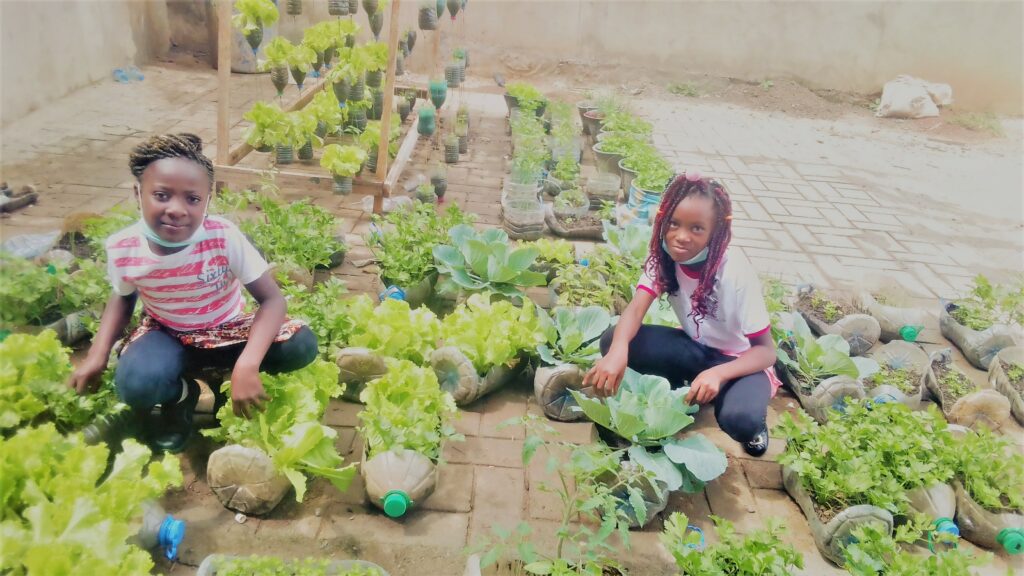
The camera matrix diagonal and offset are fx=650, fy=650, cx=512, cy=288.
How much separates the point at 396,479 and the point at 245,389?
0.58 metres

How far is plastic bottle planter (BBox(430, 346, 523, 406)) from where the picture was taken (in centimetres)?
276

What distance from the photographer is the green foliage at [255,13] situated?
15.0 ft

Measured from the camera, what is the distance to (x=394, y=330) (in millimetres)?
2799

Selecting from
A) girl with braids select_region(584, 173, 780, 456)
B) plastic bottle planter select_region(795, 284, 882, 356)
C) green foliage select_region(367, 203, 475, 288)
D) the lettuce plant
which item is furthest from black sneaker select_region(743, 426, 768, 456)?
green foliage select_region(367, 203, 475, 288)

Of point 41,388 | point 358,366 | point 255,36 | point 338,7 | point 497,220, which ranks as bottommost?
point 497,220

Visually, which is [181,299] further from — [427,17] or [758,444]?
[427,17]

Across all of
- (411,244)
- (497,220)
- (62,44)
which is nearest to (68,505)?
(411,244)

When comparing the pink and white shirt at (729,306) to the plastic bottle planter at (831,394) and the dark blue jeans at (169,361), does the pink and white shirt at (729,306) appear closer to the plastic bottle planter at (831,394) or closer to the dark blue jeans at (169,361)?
the plastic bottle planter at (831,394)

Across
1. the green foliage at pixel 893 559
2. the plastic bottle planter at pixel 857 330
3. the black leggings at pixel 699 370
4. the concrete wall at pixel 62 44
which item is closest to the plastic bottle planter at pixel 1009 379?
the plastic bottle planter at pixel 857 330

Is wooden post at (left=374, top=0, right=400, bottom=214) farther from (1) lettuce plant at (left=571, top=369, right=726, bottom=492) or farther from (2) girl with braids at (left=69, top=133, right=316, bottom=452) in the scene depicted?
(1) lettuce plant at (left=571, top=369, right=726, bottom=492)

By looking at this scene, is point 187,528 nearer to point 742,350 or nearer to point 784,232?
point 742,350

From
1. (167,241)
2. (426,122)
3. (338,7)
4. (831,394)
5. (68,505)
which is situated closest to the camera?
(68,505)

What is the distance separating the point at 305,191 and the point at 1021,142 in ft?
32.8

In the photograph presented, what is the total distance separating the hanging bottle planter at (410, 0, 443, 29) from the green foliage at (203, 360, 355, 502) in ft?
13.8
